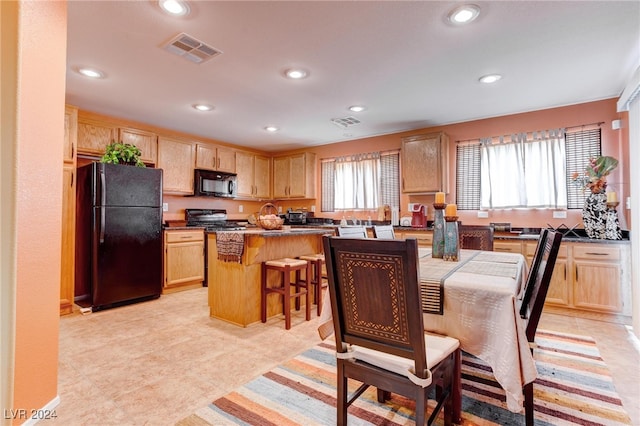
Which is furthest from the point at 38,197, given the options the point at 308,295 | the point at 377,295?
the point at 308,295

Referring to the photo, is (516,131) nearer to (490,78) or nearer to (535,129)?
(535,129)

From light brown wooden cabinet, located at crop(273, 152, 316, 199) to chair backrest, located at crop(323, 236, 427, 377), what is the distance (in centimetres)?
455

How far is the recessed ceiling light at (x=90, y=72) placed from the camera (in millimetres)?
2789

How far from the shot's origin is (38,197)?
1.14m

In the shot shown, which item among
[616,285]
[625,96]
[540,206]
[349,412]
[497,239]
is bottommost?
[349,412]

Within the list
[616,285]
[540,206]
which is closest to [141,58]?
[540,206]

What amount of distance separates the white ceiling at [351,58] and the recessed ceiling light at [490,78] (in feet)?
0.18

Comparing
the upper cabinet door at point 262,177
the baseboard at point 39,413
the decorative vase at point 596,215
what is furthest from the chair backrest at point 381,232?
the upper cabinet door at point 262,177

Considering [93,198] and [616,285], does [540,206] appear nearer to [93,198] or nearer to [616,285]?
[616,285]

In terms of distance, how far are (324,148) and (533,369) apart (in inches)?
199

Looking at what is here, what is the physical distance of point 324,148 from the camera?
587 centimetres

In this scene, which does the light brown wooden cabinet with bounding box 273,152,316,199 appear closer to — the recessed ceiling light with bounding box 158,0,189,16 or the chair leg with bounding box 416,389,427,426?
the recessed ceiling light with bounding box 158,0,189,16

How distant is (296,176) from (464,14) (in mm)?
4189

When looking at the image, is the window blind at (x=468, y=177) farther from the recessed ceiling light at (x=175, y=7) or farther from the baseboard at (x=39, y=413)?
the baseboard at (x=39, y=413)
